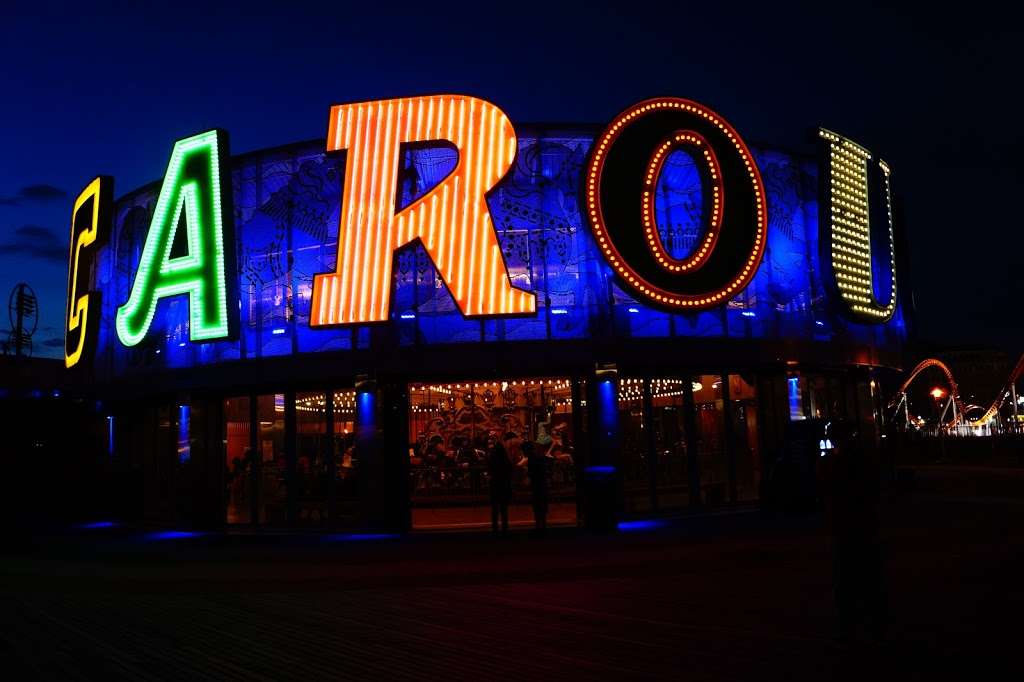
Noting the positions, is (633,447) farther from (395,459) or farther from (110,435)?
(110,435)

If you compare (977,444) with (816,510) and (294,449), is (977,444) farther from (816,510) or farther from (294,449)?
(294,449)

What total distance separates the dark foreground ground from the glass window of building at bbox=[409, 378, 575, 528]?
364 centimetres

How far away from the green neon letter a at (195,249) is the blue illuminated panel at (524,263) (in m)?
0.76

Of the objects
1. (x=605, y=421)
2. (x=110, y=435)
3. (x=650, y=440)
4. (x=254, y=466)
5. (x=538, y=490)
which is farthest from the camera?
(x=110, y=435)

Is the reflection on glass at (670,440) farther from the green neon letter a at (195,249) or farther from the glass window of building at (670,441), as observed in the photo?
the green neon letter a at (195,249)

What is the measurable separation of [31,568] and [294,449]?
709 centimetres

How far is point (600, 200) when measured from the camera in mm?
19109

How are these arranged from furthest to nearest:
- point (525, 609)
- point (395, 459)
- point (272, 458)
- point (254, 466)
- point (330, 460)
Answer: point (254, 466) → point (272, 458) → point (330, 460) → point (395, 459) → point (525, 609)

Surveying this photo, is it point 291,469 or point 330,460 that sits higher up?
point 330,460

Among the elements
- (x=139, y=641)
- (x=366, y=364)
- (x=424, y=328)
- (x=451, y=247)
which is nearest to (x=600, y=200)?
(x=451, y=247)

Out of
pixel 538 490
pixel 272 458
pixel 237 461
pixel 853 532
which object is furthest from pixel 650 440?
pixel 853 532

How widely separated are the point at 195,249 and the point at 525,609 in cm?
1389

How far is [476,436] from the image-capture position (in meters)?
22.0

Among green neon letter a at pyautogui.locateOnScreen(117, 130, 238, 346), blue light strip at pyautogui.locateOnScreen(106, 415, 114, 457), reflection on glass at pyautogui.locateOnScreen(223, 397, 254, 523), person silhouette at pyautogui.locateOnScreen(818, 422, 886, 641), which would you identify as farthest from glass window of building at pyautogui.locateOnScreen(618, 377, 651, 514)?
blue light strip at pyautogui.locateOnScreen(106, 415, 114, 457)
